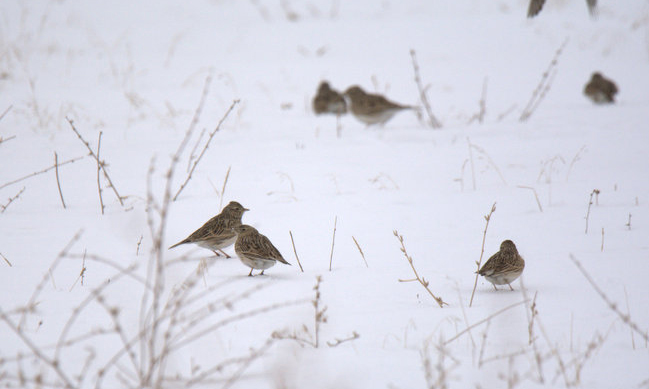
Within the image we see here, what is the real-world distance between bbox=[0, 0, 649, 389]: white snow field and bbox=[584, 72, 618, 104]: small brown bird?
30cm

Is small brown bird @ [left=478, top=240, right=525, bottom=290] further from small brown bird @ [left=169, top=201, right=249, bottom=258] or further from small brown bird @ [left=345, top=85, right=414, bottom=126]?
small brown bird @ [left=345, top=85, right=414, bottom=126]

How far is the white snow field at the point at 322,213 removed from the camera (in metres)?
3.08

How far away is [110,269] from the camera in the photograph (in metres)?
4.50

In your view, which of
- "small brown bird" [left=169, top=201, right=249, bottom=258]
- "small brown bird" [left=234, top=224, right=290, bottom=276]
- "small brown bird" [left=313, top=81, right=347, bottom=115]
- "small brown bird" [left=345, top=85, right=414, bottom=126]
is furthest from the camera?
"small brown bird" [left=313, top=81, right=347, bottom=115]

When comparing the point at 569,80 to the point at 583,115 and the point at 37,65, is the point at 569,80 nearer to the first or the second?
the point at 583,115

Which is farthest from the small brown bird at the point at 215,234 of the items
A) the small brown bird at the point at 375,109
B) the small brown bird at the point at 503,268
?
the small brown bird at the point at 375,109

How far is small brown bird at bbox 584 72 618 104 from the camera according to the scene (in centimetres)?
1080

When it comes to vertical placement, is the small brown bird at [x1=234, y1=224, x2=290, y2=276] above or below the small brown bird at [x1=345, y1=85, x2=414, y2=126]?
below

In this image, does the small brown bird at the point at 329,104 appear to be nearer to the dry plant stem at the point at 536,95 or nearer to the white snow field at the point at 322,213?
the white snow field at the point at 322,213

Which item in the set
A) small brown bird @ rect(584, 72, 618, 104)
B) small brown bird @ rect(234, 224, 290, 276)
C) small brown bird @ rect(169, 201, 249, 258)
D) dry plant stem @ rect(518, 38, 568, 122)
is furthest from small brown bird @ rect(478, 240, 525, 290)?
small brown bird @ rect(584, 72, 618, 104)

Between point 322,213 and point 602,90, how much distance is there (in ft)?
22.0

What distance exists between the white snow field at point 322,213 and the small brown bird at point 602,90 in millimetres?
301

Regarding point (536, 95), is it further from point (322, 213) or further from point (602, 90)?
point (322, 213)

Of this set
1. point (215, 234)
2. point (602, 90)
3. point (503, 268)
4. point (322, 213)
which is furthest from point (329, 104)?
point (503, 268)
